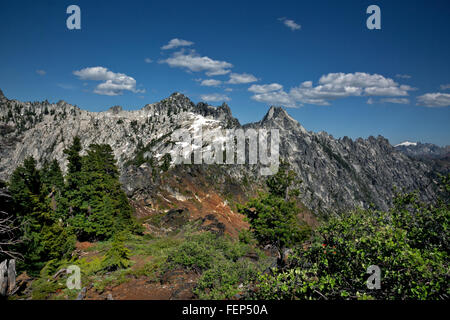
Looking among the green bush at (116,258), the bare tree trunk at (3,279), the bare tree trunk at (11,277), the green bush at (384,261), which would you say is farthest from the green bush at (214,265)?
the bare tree trunk at (3,279)

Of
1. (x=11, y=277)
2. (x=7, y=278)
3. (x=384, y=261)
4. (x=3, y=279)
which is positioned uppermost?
(x=384, y=261)

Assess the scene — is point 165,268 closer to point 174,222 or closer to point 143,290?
point 143,290

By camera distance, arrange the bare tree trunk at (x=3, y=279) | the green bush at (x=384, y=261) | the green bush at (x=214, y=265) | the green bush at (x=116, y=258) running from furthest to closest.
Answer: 1. the green bush at (x=116, y=258)
2. the green bush at (x=214, y=265)
3. the bare tree trunk at (x=3, y=279)
4. the green bush at (x=384, y=261)

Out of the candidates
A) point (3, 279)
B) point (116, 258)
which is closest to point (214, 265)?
point (116, 258)

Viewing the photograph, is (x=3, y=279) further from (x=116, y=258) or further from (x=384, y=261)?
(x=384, y=261)

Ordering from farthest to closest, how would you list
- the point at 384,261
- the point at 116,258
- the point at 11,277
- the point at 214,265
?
1. the point at 116,258
2. the point at 214,265
3. the point at 11,277
4. the point at 384,261

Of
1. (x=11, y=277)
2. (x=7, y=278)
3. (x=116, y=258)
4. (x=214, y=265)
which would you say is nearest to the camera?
(x=7, y=278)

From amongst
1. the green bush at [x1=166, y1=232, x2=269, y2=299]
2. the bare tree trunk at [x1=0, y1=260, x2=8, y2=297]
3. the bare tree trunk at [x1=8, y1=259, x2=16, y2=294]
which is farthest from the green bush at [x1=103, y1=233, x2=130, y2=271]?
the bare tree trunk at [x1=0, y1=260, x2=8, y2=297]

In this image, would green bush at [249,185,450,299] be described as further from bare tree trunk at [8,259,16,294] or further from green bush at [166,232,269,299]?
bare tree trunk at [8,259,16,294]

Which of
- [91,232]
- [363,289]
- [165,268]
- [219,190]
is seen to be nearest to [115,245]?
[165,268]

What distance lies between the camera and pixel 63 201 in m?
33.6

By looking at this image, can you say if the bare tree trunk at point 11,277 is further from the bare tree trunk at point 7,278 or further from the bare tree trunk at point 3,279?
the bare tree trunk at point 3,279
